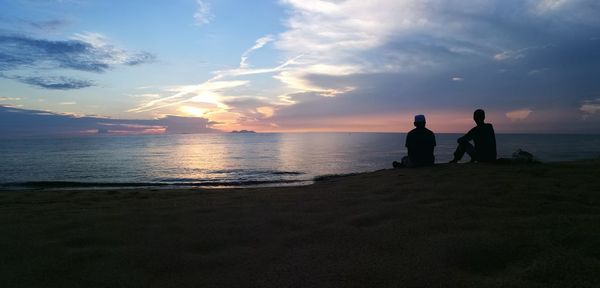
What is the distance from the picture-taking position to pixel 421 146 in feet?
37.8

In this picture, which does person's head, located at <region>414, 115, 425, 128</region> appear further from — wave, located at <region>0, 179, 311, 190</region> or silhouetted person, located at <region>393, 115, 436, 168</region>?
wave, located at <region>0, 179, 311, 190</region>

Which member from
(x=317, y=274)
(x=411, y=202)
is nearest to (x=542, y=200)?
(x=411, y=202)

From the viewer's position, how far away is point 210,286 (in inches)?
107

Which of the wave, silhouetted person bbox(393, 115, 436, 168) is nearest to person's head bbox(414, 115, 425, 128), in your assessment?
silhouetted person bbox(393, 115, 436, 168)

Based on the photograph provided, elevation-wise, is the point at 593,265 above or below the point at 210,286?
above

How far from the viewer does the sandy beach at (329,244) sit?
275 centimetres

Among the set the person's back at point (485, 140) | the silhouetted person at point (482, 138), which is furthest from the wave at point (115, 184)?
the person's back at point (485, 140)

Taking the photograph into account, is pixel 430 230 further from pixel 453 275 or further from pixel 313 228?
pixel 313 228

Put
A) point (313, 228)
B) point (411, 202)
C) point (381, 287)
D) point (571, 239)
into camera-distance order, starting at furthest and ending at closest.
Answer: point (411, 202) → point (313, 228) → point (571, 239) → point (381, 287)

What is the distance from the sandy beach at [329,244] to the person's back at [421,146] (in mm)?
5757

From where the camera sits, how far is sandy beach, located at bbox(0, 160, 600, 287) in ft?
9.02

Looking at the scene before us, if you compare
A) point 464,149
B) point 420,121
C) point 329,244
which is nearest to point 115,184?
point 420,121

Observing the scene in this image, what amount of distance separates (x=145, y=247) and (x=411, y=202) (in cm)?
397

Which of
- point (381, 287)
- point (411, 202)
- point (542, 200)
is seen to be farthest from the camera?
point (411, 202)
